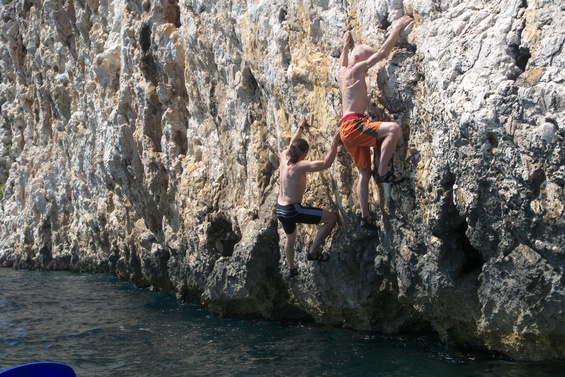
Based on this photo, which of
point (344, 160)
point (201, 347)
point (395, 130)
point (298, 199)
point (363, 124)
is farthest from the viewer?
point (201, 347)

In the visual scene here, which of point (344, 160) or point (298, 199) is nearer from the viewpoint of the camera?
point (344, 160)

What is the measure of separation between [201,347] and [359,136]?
13.5 ft

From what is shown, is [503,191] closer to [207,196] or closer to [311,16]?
[311,16]

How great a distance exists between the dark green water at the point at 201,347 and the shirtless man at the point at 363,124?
1872 millimetres

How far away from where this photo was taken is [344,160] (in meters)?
8.47

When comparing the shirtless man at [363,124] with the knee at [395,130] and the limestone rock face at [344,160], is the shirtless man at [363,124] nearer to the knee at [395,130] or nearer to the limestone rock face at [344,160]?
the knee at [395,130]

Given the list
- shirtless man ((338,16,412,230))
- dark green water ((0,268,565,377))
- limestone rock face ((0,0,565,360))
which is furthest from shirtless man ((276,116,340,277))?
dark green water ((0,268,565,377))

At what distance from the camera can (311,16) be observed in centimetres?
855

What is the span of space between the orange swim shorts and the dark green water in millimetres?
2404

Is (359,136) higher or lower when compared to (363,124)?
lower

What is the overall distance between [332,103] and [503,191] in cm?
285

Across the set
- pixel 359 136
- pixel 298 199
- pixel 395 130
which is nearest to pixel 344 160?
pixel 298 199

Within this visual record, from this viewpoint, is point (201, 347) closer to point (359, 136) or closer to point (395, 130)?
point (359, 136)

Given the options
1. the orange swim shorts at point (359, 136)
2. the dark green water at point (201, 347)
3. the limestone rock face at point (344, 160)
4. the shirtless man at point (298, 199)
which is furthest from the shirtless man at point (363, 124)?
the dark green water at point (201, 347)
